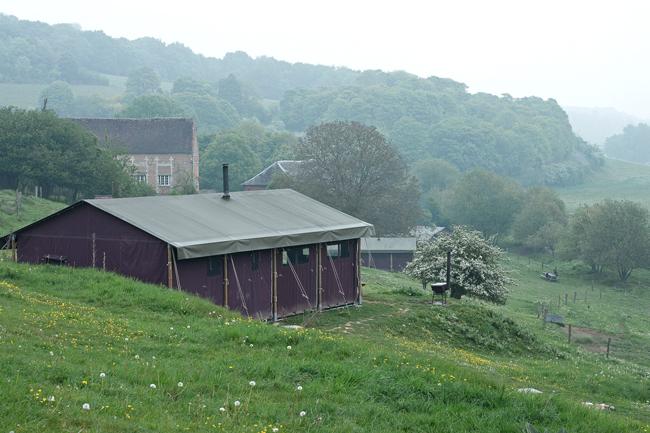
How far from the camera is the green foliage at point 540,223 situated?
326ft

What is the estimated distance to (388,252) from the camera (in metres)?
78.2

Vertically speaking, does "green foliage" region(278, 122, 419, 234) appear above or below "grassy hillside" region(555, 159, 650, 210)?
above

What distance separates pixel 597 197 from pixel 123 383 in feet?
511

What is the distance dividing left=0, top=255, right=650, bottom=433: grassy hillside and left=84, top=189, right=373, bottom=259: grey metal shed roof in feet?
11.5

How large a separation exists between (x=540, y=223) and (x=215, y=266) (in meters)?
83.0

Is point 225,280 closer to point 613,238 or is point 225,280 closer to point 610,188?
point 613,238

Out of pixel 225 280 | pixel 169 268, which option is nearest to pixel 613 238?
pixel 225 280

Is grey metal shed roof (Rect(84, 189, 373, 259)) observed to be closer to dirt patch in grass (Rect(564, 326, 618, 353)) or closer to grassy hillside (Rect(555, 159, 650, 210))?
dirt patch in grass (Rect(564, 326, 618, 353))

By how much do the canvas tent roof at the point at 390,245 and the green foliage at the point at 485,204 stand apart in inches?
1295

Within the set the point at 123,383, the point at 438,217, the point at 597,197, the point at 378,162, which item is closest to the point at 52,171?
the point at 378,162

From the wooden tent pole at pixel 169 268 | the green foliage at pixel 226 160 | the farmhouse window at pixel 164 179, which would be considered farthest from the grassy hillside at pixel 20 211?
the green foliage at pixel 226 160

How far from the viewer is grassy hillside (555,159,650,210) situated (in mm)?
157250

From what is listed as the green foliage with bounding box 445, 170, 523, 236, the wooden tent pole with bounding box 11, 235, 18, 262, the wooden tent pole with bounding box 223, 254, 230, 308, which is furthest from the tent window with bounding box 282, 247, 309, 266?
the green foliage with bounding box 445, 170, 523, 236

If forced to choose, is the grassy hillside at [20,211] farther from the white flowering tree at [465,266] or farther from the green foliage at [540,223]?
the green foliage at [540,223]
